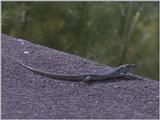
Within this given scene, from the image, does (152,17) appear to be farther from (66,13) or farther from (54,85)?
(54,85)

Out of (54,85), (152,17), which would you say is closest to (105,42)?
(152,17)

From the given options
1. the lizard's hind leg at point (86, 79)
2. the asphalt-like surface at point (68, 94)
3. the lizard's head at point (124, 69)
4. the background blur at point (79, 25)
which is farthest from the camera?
the background blur at point (79, 25)

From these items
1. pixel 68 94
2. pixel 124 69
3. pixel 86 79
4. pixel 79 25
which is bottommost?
pixel 68 94

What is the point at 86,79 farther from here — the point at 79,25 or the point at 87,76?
the point at 79,25

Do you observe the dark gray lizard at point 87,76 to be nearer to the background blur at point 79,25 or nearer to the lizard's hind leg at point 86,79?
the lizard's hind leg at point 86,79

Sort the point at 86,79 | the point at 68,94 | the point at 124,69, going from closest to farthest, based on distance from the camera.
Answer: the point at 68,94, the point at 86,79, the point at 124,69

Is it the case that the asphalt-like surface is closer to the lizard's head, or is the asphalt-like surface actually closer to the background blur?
the lizard's head

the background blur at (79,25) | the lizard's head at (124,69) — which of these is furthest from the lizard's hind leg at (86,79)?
the background blur at (79,25)

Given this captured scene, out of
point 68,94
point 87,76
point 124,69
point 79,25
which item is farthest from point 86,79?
point 79,25
